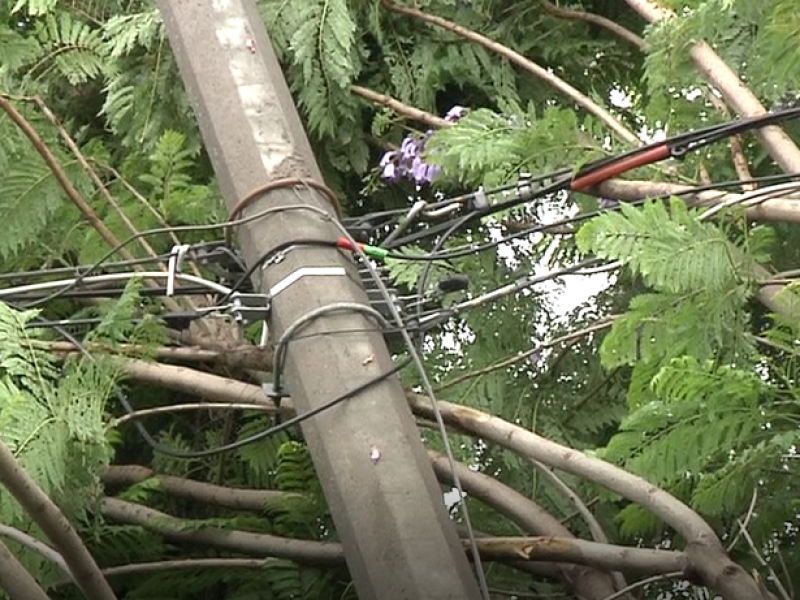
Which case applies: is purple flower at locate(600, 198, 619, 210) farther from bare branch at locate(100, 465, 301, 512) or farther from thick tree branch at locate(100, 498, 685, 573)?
bare branch at locate(100, 465, 301, 512)

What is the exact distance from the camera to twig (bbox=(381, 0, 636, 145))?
2432 millimetres

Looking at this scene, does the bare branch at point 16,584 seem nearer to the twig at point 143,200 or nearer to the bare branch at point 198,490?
the bare branch at point 198,490

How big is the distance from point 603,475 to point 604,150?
0.65 metres

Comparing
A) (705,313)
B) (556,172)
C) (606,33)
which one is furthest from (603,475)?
(606,33)

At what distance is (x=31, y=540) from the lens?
6.15 feet

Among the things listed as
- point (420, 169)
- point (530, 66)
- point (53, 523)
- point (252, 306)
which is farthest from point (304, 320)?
point (530, 66)

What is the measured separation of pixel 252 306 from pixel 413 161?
1.03 m

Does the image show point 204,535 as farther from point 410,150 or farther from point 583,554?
point 410,150

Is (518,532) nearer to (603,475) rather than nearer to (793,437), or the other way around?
(603,475)

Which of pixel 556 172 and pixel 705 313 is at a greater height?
pixel 556 172

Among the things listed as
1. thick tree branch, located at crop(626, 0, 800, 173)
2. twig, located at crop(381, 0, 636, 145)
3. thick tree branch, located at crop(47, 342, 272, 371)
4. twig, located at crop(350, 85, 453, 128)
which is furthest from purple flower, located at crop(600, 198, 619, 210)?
thick tree branch, located at crop(47, 342, 272, 371)

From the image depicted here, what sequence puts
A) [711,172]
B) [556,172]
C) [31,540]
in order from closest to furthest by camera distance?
[31,540], [556,172], [711,172]

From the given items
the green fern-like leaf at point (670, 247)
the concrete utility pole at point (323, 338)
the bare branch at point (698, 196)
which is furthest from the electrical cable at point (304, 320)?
the bare branch at point (698, 196)

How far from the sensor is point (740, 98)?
204 centimetres
